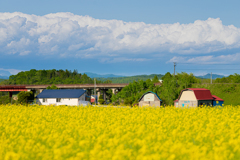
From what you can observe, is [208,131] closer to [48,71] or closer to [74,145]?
[74,145]

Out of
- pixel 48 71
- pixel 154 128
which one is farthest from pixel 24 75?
pixel 154 128

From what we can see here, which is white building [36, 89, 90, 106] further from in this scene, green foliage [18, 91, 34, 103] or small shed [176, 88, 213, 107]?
small shed [176, 88, 213, 107]

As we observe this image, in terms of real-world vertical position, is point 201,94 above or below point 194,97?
above

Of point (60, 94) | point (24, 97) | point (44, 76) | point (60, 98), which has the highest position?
point (44, 76)

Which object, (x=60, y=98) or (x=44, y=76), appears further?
(x=44, y=76)

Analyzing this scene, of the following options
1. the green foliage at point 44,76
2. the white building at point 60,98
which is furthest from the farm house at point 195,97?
the green foliage at point 44,76

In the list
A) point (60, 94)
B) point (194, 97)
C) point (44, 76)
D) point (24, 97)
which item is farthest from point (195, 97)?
point (44, 76)

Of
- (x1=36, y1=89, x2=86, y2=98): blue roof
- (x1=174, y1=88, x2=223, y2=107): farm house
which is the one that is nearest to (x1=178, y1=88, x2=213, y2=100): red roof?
(x1=174, y1=88, x2=223, y2=107): farm house

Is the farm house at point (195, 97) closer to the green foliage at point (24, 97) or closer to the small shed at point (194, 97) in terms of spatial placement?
the small shed at point (194, 97)

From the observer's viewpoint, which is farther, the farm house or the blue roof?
the blue roof

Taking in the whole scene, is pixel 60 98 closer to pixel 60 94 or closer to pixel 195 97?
pixel 60 94

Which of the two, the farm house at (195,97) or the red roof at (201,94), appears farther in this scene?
the red roof at (201,94)

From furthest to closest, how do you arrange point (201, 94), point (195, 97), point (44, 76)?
1. point (44, 76)
2. point (201, 94)
3. point (195, 97)

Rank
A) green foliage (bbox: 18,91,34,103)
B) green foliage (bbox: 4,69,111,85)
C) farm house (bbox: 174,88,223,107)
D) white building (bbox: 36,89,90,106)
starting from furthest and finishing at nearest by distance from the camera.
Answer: green foliage (bbox: 4,69,111,85) < white building (bbox: 36,89,90,106) < green foliage (bbox: 18,91,34,103) < farm house (bbox: 174,88,223,107)
